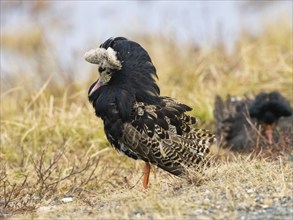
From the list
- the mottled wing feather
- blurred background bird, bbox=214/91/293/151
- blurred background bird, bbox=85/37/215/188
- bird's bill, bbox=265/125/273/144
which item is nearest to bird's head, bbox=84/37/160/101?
blurred background bird, bbox=85/37/215/188

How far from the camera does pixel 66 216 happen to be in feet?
17.6

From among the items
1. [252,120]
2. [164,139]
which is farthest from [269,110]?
[164,139]

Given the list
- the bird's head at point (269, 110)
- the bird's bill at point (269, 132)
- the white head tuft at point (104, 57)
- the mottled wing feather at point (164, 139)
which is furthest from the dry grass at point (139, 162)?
the white head tuft at point (104, 57)

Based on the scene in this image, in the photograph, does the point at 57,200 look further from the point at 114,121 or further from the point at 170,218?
the point at 170,218

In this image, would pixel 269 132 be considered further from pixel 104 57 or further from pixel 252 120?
pixel 104 57

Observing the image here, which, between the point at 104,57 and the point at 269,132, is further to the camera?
the point at 269,132

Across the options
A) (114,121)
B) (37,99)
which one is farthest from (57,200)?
(37,99)

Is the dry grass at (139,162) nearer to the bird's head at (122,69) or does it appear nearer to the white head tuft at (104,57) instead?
the bird's head at (122,69)

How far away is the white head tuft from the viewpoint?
6301mm

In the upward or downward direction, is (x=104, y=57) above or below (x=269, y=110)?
above

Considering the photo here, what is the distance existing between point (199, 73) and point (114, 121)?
559 cm

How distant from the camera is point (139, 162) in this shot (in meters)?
8.43

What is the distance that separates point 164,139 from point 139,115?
0.28 m

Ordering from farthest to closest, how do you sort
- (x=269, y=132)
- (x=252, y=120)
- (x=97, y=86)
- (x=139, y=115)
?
1. (x=252, y=120)
2. (x=269, y=132)
3. (x=97, y=86)
4. (x=139, y=115)
